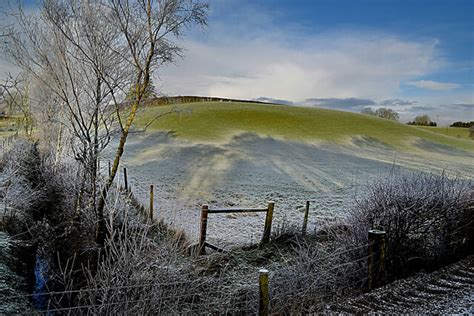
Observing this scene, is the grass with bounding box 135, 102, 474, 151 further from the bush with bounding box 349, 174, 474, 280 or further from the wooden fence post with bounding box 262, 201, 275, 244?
the bush with bounding box 349, 174, 474, 280

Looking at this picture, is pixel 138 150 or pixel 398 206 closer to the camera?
pixel 398 206

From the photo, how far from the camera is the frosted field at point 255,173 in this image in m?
11.7

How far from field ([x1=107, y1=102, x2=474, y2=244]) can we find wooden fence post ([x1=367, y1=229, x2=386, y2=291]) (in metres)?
2.54

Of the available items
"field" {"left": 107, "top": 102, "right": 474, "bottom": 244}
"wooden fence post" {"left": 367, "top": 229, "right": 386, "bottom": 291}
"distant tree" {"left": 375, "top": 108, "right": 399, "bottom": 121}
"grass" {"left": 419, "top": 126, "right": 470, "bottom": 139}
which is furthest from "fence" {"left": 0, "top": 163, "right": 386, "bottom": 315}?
"distant tree" {"left": 375, "top": 108, "right": 399, "bottom": 121}

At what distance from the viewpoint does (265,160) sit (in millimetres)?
24812

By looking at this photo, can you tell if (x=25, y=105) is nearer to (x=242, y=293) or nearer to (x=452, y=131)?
(x=242, y=293)

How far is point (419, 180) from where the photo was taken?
7.00 meters

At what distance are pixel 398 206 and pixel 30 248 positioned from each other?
7874 millimetres

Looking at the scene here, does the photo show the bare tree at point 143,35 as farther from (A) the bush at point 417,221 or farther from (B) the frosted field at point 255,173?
(A) the bush at point 417,221

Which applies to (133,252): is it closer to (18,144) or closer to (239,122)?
(18,144)

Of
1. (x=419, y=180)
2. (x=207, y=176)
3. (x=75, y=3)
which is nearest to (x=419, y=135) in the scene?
(x=207, y=176)

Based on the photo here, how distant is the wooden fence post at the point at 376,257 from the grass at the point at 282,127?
2686 cm

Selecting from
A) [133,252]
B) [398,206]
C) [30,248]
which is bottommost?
[30,248]

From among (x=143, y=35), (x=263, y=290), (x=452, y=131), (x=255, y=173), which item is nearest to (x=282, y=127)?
(x=255, y=173)
